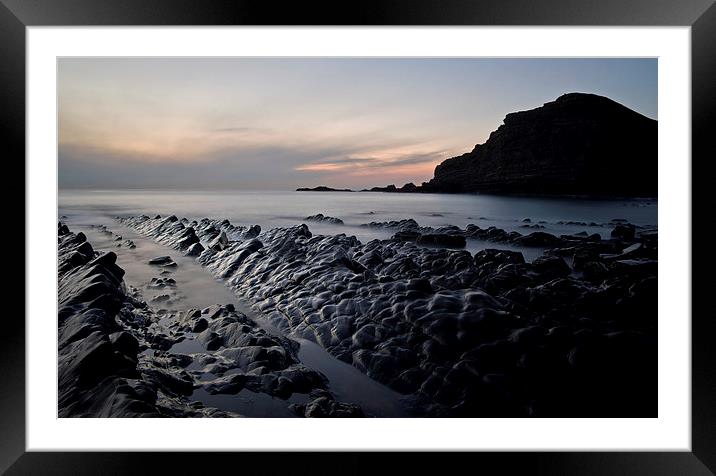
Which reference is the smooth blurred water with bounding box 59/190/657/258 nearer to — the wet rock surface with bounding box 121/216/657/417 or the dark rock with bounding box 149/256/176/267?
the wet rock surface with bounding box 121/216/657/417

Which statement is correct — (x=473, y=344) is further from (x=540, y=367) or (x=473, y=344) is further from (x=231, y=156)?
(x=231, y=156)

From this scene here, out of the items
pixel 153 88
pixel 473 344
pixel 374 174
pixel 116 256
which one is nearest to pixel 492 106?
pixel 374 174

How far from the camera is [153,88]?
92.6 inches

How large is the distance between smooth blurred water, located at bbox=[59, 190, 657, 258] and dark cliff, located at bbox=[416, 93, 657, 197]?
0.32ft

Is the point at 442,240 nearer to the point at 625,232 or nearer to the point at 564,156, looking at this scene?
the point at 564,156

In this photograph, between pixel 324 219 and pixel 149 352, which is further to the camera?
pixel 324 219

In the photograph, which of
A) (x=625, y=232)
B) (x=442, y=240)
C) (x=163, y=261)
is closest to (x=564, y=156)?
(x=625, y=232)

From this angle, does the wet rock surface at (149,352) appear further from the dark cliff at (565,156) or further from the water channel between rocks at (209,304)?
the dark cliff at (565,156)

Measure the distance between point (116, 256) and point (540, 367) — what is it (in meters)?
2.60

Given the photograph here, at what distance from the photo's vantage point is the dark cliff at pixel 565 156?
227 cm

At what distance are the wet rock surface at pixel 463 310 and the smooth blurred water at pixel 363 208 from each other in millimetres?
68
